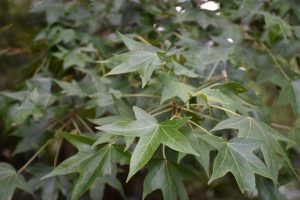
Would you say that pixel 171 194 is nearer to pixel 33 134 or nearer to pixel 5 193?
pixel 5 193

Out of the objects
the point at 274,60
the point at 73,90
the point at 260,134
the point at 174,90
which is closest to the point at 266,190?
the point at 260,134

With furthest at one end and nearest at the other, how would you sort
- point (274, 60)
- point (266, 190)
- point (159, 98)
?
point (274, 60) < point (159, 98) < point (266, 190)

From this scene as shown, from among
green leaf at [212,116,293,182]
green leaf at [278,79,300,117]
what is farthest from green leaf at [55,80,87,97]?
green leaf at [278,79,300,117]

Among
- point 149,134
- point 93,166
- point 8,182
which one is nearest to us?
point 149,134

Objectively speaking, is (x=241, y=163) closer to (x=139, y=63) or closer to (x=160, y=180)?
(x=160, y=180)

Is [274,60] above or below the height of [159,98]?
below

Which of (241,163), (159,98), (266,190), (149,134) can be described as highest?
(149,134)

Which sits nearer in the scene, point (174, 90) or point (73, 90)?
point (174, 90)

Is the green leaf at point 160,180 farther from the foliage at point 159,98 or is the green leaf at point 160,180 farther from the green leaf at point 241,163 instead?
the green leaf at point 241,163
